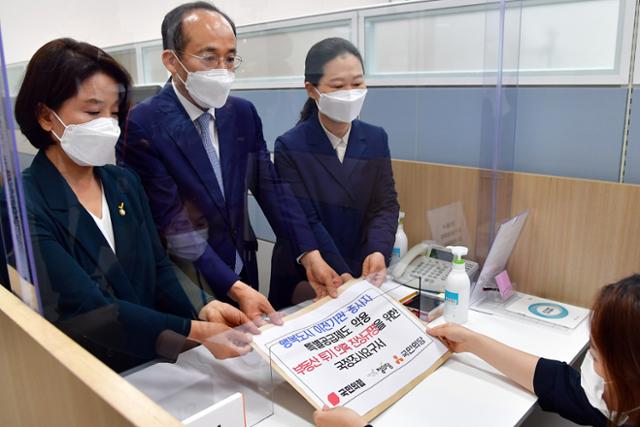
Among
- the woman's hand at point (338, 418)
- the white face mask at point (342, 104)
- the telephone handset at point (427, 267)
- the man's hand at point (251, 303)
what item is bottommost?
the woman's hand at point (338, 418)

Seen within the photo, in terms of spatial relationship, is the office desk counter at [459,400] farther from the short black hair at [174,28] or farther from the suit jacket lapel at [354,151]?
the short black hair at [174,28]

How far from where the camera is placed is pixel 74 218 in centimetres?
Answer: 97

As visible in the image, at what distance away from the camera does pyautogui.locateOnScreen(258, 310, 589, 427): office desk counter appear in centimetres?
104

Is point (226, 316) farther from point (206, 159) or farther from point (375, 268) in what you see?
point (375, 268)

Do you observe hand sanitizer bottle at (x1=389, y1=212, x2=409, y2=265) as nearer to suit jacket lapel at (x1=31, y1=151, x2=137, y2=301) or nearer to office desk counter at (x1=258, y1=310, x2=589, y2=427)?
office desk counter at (x1=258, y1=310, x2=589, y2=427)

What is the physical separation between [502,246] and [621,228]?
34 cm

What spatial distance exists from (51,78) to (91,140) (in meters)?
0.12

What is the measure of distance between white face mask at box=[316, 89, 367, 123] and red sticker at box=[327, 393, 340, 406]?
720mm

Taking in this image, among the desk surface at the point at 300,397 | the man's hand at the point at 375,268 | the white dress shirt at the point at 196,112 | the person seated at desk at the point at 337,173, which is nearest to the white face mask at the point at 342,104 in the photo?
the person seated at desk at the point at 337,173

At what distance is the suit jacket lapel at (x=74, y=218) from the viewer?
0.94 metres

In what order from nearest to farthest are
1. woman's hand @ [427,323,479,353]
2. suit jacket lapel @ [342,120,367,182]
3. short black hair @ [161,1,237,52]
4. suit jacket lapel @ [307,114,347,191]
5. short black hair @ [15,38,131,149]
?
short black hair @ [15,38,131,149]
short black hair @ [161,1,237,52]
woman's hand @ [427,323,479,353]
suit jacket lapel @ [307,114,347,191]
suit jacket lapel @ [342,120,367,182]

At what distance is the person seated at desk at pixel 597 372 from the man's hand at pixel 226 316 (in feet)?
0.86

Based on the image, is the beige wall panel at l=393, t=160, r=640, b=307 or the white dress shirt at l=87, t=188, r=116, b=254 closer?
the white dress shirt at l=87, t=188, r=116, b=254

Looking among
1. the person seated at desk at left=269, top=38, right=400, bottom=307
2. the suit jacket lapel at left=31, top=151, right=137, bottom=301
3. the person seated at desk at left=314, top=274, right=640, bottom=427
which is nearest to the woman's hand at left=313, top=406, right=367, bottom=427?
the person seated at desk at left=314, top=274, right=640, bottom=427
